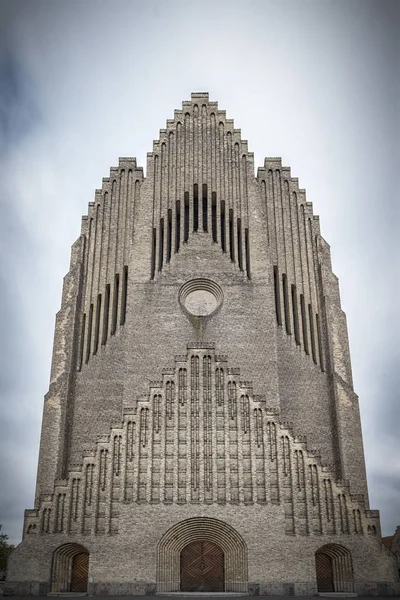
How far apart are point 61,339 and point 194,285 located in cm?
868

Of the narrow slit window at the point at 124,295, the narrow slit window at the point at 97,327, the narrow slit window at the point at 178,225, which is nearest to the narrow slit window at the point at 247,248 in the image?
the narrow slit window at the point at 178,225

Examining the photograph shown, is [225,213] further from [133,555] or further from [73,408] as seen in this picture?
[133,555]

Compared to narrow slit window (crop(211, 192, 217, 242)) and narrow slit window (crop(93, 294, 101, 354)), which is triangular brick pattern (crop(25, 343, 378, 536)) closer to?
narrow slit window (crop(93, 294, 101, 354))

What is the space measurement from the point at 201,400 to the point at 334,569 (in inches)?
377

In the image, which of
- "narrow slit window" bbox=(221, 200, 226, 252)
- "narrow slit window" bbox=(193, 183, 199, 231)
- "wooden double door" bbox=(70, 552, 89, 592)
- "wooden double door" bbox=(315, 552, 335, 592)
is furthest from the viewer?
"narrow slit window" bbox=(193, 183, 199, 231)

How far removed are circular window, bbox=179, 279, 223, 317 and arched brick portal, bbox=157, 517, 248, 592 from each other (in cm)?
1202

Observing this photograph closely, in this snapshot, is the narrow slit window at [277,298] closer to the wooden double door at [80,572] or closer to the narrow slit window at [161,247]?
the narrow slit window at [161,247]

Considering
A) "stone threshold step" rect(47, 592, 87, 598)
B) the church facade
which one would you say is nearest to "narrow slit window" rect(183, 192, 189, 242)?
the church facade

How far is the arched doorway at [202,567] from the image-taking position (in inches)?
1046

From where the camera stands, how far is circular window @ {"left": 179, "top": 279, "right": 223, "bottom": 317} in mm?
34219

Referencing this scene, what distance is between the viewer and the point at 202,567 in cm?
2683

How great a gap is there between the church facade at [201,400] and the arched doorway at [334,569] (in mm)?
86

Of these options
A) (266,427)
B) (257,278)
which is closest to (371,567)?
(266,427)

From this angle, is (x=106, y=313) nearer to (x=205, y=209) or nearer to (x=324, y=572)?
(x=205, y=209)
